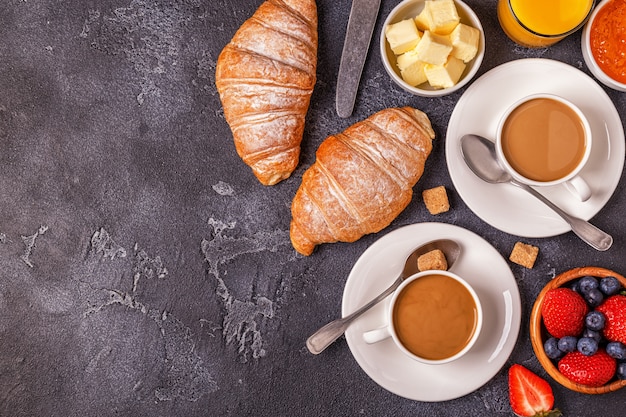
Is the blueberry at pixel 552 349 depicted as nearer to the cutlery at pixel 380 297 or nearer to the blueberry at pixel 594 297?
the blueberry at pixel 594 297

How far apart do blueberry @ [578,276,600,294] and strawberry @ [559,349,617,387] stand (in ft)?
0.58

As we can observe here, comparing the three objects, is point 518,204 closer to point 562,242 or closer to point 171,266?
point 562,242

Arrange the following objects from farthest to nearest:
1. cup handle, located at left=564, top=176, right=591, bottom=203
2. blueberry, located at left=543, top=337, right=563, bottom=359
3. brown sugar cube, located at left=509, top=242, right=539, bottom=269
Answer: brown sugar cube, located at left=509, top=242, right=539, bottom=269
blueberry, located at left=543, top=337, right=563, bottom=359
cup handle, located at left=564, top=176, right=591, bottom=203

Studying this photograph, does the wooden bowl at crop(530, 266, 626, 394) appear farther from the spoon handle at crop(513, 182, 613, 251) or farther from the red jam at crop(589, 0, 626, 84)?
the red jam at crop(589, 0, 626, 84)

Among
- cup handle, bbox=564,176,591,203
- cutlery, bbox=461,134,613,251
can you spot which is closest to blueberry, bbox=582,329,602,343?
cutlery, bbox=461,134,613,251

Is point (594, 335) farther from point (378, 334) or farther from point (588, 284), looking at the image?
point (378, 334)

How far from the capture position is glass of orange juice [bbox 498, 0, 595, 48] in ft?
5.28

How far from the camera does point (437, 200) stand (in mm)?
1738

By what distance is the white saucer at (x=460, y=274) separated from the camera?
1.67 meters

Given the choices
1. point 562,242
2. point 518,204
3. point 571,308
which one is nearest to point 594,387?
point 571,308

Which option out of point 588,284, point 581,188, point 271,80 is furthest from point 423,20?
point 588,284

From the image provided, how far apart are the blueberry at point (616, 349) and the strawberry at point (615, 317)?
2 cm

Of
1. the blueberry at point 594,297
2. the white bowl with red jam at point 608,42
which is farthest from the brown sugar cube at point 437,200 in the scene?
the white bowl with red jam at point 608,42

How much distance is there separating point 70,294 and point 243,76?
91cm
